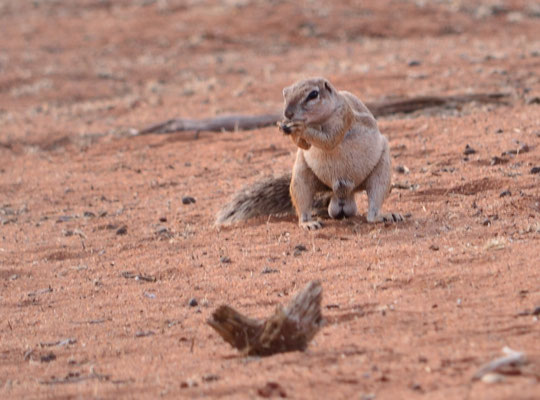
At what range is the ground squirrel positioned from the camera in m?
7.49

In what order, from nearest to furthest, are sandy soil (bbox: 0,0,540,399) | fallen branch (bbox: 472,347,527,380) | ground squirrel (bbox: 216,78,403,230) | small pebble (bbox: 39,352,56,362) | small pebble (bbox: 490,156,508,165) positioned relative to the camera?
fallen branch (bbox: 472,347,527,380)
sandy soil (bbox: 0,0,540,399)
small pebble (bbox: 39,352,56,362)
ground squirrel (bbox: 216,78,403,230)
small pebble (bbox: 490,156,508,165)

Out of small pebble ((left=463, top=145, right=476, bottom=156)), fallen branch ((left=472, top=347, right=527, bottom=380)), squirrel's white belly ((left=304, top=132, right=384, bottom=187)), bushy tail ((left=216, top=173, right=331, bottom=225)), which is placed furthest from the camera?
small pebble ((left=463, top=145, right=476, bottom=156))

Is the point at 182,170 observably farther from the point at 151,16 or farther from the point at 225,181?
the point at 151,16

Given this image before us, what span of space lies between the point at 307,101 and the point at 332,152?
22.0 inches

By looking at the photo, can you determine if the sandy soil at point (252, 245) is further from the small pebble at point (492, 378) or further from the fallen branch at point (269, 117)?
the fallen branch at point (269, 117)

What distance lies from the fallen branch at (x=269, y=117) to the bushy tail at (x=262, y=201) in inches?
210

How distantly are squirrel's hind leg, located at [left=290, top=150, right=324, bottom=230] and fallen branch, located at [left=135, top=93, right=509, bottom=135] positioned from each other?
586 cm

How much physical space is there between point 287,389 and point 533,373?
1155mm

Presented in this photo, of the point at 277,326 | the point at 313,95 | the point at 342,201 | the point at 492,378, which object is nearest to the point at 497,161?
the point at 342,201

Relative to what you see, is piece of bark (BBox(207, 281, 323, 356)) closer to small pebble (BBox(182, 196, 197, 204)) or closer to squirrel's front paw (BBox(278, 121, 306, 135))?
squirrel's front paw (BBox(278, 121, 306, 135))

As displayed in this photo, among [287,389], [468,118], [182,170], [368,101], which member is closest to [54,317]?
[287,389]

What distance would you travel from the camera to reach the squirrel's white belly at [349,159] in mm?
7801

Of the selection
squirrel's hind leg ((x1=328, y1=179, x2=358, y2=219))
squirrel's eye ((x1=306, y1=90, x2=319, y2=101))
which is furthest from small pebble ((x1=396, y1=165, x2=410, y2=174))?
squirrel's eye ((x1=306, y1=90, x2=319, y2=101))

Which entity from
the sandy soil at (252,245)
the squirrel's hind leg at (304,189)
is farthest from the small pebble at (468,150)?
the squirrel's hind leg at (304,189)
